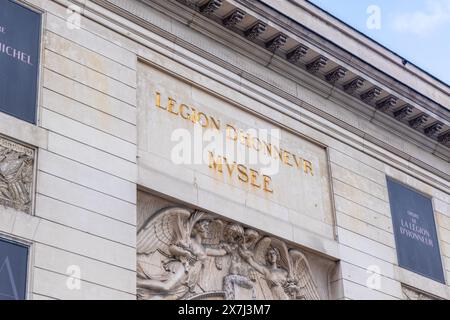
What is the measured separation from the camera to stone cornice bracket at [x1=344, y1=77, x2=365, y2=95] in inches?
855

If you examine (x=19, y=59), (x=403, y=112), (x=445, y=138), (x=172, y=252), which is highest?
(x=403, y=112)

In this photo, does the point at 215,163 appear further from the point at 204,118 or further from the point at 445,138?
the point at 445,138

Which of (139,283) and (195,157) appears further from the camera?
(195,157)

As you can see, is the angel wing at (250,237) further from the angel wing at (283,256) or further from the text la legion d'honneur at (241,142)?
the text la legion d'honneur at (241,142)

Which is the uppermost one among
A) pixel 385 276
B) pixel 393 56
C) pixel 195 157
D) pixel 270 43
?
pixel 393 56

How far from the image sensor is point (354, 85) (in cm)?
2180

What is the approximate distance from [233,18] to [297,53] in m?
1.79

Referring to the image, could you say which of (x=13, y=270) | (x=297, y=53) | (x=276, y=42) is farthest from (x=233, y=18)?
(x=13, y=270)

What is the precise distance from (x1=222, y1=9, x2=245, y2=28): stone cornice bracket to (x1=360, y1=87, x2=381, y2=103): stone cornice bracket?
3.89 m

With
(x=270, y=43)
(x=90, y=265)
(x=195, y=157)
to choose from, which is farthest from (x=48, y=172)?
(x=270, y=43)

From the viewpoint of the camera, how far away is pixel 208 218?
17.7m

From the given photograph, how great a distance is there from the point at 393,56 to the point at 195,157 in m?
8.15

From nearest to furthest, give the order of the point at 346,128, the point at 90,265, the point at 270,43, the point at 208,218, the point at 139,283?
the point at 90,265 → the point at 139,283 → the point at 208,218 → the point at 270,43 → the point at 346,128

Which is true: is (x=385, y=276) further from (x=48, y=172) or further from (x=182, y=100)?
(x=48, y=172)
